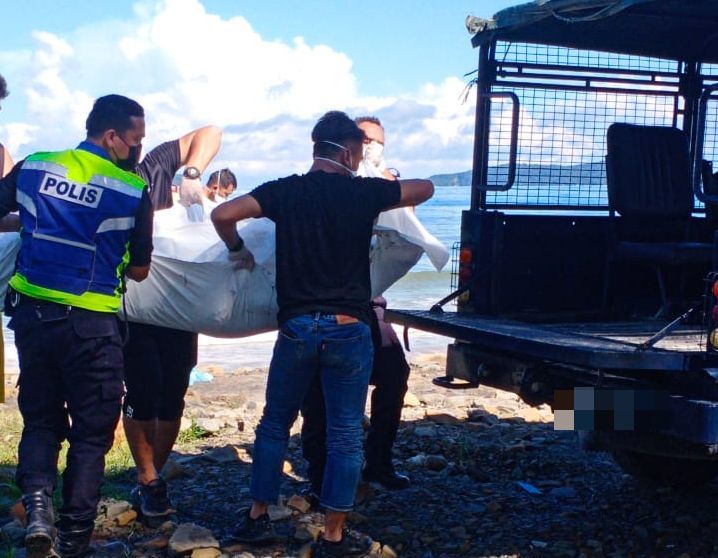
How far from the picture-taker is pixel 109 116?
388cm

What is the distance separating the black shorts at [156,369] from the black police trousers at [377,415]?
1.92 ft

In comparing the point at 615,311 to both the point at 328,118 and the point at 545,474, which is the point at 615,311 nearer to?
the point at 545,474

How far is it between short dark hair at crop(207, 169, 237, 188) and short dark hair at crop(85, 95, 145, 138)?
3.35 metres

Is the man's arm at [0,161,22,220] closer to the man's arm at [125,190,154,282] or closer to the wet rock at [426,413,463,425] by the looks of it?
the man's arm at [125,190,154,282]

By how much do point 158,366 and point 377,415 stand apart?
1130 millimetres

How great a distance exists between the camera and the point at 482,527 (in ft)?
15.1

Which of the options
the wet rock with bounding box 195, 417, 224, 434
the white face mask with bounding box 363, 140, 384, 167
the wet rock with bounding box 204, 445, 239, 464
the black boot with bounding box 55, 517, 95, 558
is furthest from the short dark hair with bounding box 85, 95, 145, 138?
the wet rock with bounding box 195, 417, 224, 434

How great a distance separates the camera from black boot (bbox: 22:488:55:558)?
12.0 ft

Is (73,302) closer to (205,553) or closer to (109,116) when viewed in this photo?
(109,116)

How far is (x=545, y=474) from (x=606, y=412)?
1.65 metres

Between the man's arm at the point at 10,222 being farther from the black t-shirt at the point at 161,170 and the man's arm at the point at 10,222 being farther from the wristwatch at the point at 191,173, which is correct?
the wristwatch at the point at 191,173

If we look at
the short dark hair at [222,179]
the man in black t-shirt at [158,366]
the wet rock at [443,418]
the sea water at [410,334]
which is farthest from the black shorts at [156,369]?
the short dark hair at [222,179]

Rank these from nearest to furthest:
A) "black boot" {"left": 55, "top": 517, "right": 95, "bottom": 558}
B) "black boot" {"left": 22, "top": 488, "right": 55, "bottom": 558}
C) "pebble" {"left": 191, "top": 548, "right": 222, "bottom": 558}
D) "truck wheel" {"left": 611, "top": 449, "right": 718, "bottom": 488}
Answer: "black boot" {"left": 22, "top": 488, "right": 55, "bottom": 558}
"black boot" {"left": 55, "top": 517, "right": 95, "bottom": 558}
"pebble" {"left": 191, "top": 548, "right": 222, "bottom": 558}
"truck wheel" {"left": 611, "top": 449, "right": 718, "bottom": 488}

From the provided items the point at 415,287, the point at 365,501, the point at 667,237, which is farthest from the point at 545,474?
the point at 415,287
